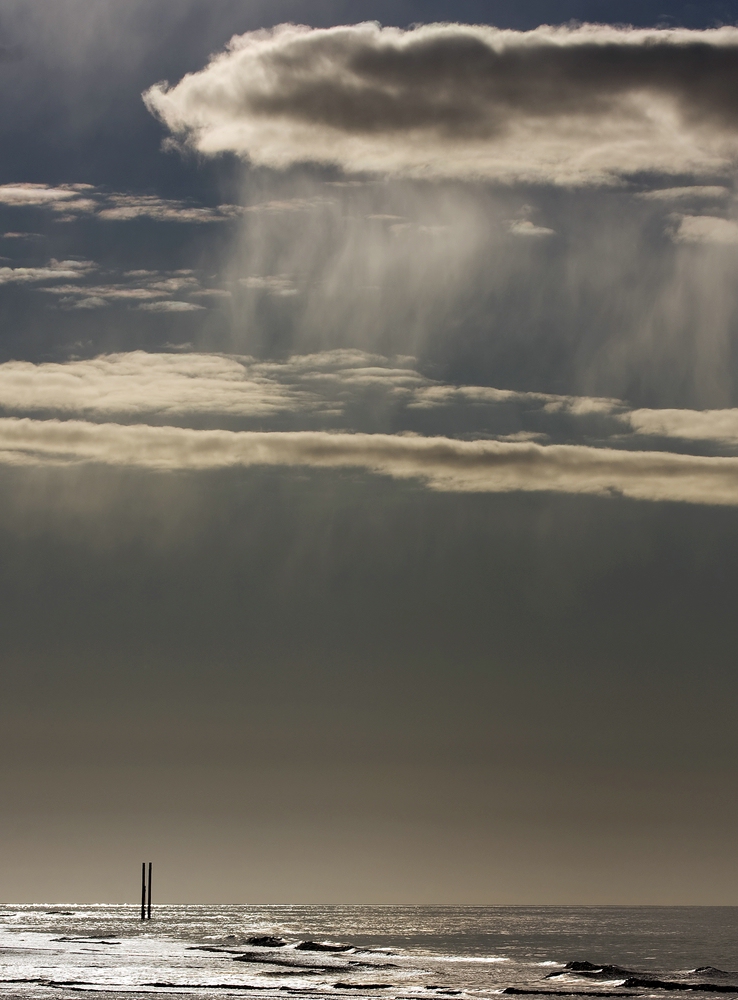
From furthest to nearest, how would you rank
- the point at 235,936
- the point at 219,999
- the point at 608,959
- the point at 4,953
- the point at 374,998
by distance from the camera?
the point at 235,936
the point at 608,959
the point at 4,953
the point at 374,998
the point at 219,999

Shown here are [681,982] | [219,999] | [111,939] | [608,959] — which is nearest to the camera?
[219,999]

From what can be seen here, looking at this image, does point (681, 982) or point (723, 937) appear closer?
point (681, 982)

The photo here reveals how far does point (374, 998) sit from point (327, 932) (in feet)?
338

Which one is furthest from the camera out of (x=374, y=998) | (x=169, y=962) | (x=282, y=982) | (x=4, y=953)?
(x=4, y=953)

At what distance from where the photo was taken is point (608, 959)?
10544 cm

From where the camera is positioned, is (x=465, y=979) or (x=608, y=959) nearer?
(x=465, y=979)

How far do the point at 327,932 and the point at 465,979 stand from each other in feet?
282

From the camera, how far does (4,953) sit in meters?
97.2

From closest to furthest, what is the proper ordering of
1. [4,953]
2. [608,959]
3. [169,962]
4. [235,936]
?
1. [169,962]
2. [4,953]
3. [608,959]
4. [235,936]

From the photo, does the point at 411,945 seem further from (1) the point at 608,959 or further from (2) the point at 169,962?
(2) the point at 169,962

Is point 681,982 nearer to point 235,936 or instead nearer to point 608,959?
point 608,959

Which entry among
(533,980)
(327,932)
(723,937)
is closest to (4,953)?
(533,980)

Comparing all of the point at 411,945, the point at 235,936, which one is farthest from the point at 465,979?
the point at 235,936

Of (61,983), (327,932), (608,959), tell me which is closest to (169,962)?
(61,983)
